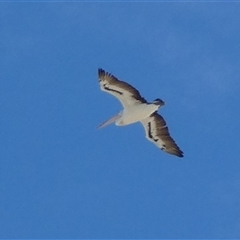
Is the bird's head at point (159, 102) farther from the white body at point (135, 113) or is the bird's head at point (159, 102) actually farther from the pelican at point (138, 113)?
the white body at point (135, 113)

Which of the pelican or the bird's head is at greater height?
the pelican

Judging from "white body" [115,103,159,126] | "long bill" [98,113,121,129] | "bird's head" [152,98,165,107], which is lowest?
"bird's head" [152,98,165,107]

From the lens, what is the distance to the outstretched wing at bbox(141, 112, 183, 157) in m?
60.6

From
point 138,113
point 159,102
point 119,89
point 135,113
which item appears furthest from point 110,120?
point 159,102

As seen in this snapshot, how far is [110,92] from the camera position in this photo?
58.6 metres

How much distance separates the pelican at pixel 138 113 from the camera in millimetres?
58031

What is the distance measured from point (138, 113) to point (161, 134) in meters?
2.35

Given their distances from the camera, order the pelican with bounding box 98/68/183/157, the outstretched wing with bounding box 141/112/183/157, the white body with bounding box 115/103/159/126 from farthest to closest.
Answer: the outstretched wing with bounding box 141/112/183/157, the white body with bounding box 115/103/159/126, the pelican with bounding box 98/68/183/157

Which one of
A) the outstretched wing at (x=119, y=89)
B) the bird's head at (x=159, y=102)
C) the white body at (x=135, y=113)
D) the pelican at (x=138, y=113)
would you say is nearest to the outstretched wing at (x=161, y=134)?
the pelican at (x=138, y=113)

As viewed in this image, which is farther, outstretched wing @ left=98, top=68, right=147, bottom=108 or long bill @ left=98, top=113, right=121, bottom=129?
long bill @ left=98, top=113, right=121, bottom=129

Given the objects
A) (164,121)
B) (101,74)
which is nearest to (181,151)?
(164,121)

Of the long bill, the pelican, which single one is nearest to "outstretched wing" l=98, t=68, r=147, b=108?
the pelican

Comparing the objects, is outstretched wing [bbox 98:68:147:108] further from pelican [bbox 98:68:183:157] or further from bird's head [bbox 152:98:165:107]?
bird's head [bbox 152:98:165:107]

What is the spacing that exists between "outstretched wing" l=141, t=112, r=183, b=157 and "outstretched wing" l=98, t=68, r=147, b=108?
2069mm
